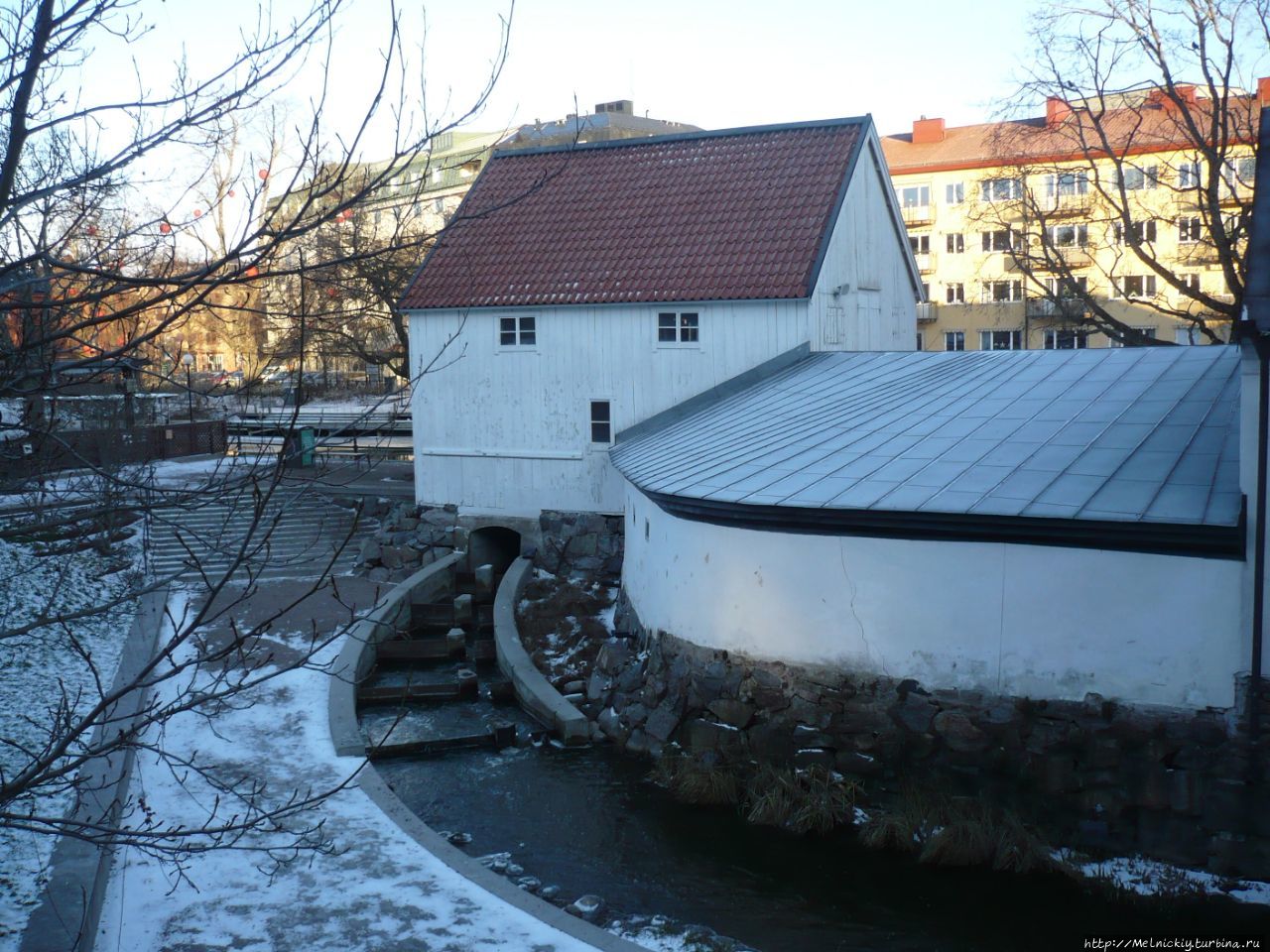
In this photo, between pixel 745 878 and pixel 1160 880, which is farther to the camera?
pixel 745 878

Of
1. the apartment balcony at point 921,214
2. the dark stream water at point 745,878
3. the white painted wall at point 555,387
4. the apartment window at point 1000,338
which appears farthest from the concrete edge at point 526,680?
the apartment balcony at point 921,214

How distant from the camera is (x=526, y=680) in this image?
48.4ft

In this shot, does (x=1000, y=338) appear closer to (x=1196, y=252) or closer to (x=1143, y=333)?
(x=1196, y=252)

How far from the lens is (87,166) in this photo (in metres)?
5.53

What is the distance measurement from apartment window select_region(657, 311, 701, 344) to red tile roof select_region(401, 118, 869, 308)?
1.20 feet

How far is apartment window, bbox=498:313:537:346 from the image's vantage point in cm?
2080

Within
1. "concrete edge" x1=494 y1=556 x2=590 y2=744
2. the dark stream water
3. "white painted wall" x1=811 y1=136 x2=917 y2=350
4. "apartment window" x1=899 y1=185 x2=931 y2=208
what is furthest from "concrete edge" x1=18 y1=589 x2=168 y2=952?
"apartment window" x1=899 y1=185 x2=931 y2=208

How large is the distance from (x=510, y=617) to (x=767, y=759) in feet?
22.2

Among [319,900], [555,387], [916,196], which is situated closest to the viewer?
[319,900]

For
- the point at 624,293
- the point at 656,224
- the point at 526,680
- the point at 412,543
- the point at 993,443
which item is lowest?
the point at 526,680

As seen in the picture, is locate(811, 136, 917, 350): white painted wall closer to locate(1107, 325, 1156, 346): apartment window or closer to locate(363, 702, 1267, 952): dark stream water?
locate(1107, 325, 1156, 346): apartment window

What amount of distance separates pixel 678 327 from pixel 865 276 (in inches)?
159

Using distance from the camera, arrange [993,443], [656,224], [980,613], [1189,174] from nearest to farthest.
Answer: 1. [980,613]
2. [993,443]
3. [656,224]
4. [1189,174]

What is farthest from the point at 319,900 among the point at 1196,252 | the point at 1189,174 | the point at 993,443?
the point at 1196,252
